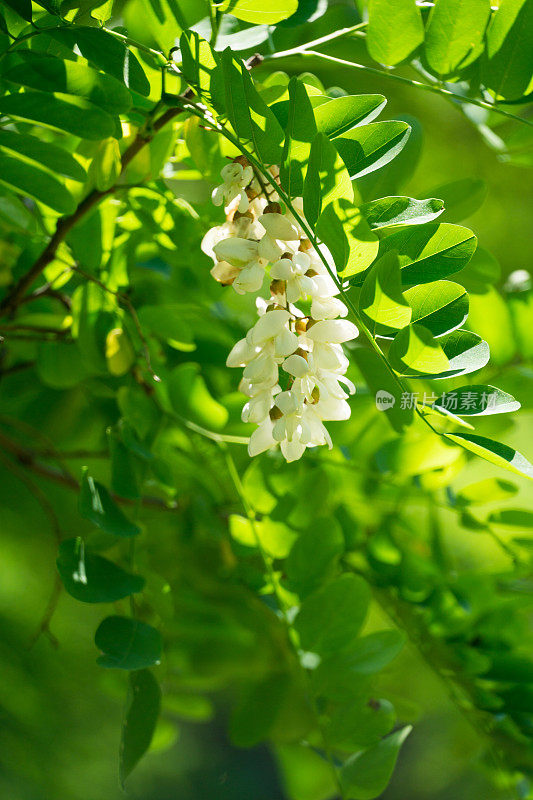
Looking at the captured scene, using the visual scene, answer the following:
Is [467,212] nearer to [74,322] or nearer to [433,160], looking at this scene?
[74,322]

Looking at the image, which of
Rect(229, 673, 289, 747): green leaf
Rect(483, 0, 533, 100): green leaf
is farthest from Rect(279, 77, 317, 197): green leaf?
Rect(229, 673, 289, 747): green leaf

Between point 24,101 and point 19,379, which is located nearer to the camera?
point 24,101

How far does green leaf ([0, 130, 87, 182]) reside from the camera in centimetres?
34

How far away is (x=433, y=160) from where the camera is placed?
Result: 1.36 m

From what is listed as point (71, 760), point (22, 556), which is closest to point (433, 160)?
point (22, 556)

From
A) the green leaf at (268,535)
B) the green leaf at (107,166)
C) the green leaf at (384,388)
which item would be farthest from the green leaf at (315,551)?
the green leaf at (107,166)

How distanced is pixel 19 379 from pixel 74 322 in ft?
0.47

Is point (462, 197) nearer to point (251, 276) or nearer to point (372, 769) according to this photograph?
point (251, 276)

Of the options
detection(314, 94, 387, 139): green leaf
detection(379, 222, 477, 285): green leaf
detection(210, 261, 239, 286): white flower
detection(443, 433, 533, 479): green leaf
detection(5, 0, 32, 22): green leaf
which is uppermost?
detection(5, 0, 32, 22): green leaf

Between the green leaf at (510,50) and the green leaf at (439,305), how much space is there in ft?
0.38

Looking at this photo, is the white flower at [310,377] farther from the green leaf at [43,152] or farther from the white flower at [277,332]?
the green leaf at [43,152]

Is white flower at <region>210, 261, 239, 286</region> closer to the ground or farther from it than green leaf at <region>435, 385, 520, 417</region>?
farther from it

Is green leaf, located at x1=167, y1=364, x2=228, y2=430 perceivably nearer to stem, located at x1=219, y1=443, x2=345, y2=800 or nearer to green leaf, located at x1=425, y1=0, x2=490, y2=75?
stem, located at x1=219, y1=443, x2=345, y2=800

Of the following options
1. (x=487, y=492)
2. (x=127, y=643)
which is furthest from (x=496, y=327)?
(x=127, y=643)
